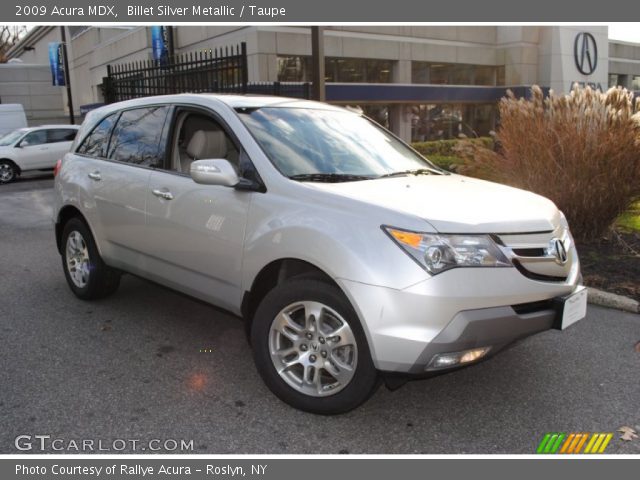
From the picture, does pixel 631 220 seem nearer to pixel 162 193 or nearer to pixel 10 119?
pixel 162 193

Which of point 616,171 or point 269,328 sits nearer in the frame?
point 269,328

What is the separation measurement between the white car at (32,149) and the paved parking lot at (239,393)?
14.3m

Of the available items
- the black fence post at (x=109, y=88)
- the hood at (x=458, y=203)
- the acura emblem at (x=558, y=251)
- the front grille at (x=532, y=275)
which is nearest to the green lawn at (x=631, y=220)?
the hood at (x=458, y=203)

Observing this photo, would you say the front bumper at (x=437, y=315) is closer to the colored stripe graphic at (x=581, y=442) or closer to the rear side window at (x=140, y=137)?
the colored stripe graphic at (x=581, y=442)

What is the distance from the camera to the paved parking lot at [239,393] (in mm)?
3193

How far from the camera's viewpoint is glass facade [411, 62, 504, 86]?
2961 centimetres

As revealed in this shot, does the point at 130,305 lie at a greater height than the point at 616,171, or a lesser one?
lesser

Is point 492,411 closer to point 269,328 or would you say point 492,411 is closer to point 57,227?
point 269,328

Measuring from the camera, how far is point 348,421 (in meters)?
3.36

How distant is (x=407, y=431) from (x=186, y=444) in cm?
118

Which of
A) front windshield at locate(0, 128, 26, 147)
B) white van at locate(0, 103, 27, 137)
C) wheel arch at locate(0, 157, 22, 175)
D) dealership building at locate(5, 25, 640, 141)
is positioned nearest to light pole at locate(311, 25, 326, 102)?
wheel arch at locate(0, 157, 22, 175)

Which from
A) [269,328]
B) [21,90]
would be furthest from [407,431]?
[21,90]

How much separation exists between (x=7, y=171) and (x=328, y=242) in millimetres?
17381

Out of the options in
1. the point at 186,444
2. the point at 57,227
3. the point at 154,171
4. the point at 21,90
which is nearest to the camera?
the point at 186,444
